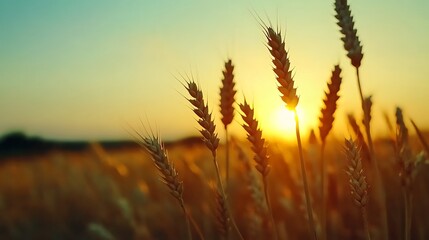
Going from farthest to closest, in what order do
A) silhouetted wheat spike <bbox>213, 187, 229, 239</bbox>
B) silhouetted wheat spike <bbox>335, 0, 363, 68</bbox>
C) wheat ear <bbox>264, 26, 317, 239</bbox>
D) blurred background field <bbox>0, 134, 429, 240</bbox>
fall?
1. blurred background field <bbox>0, 134, 429, 240</bbox>
2. silhouetted wheat spike <bbox>213, 187, 229, 239</bbox>
3. silhouetted wheat spike <bbox>335, 0, 363, 68</bbox>
4. wheat ear <bbox>264, 26, 317, 239</bbox>

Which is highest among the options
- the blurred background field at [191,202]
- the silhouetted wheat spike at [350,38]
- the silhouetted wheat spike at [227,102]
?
the silhouetted wheat spike at [350,38]

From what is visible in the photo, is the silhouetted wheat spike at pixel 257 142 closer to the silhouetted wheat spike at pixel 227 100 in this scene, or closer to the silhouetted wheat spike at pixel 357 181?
the silhouetted wheat spike at pixel 357 181

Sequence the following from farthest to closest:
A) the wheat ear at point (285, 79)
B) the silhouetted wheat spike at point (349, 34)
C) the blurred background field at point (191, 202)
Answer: the blurred background field at point (191, 202)
the silhouetted wheat spike at point (349, 34)
the wheat ear at point (285, 79)

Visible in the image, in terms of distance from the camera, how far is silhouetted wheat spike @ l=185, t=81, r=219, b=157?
→ 47.7 inches

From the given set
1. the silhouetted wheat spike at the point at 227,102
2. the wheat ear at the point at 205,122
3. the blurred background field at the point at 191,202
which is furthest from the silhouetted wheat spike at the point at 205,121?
the blurred background field at the point at 191,202

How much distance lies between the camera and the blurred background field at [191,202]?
256 centimetres

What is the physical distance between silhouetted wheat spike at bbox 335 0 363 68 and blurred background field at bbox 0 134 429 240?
0.44m

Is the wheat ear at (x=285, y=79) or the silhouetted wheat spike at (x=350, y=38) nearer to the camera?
the wheat ear at (x=285, y=79)

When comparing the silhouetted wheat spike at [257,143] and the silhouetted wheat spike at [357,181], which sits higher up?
the silhouetted wheat spike at [257,143]

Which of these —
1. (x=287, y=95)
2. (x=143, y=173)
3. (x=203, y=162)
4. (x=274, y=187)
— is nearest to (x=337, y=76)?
(x=287, y=95)

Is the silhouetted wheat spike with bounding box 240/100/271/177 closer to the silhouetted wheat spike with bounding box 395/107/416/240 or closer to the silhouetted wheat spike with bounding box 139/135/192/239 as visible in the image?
the silhouetted wheat spike with bounding box 139/135/192/239

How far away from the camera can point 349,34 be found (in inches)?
51.5

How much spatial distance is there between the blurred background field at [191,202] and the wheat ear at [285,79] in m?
0.49

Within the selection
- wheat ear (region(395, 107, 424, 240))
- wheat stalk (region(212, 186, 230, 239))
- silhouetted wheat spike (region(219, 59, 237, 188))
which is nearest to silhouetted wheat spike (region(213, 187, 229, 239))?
wheat stalk (region(212, 186, 230, 239))
